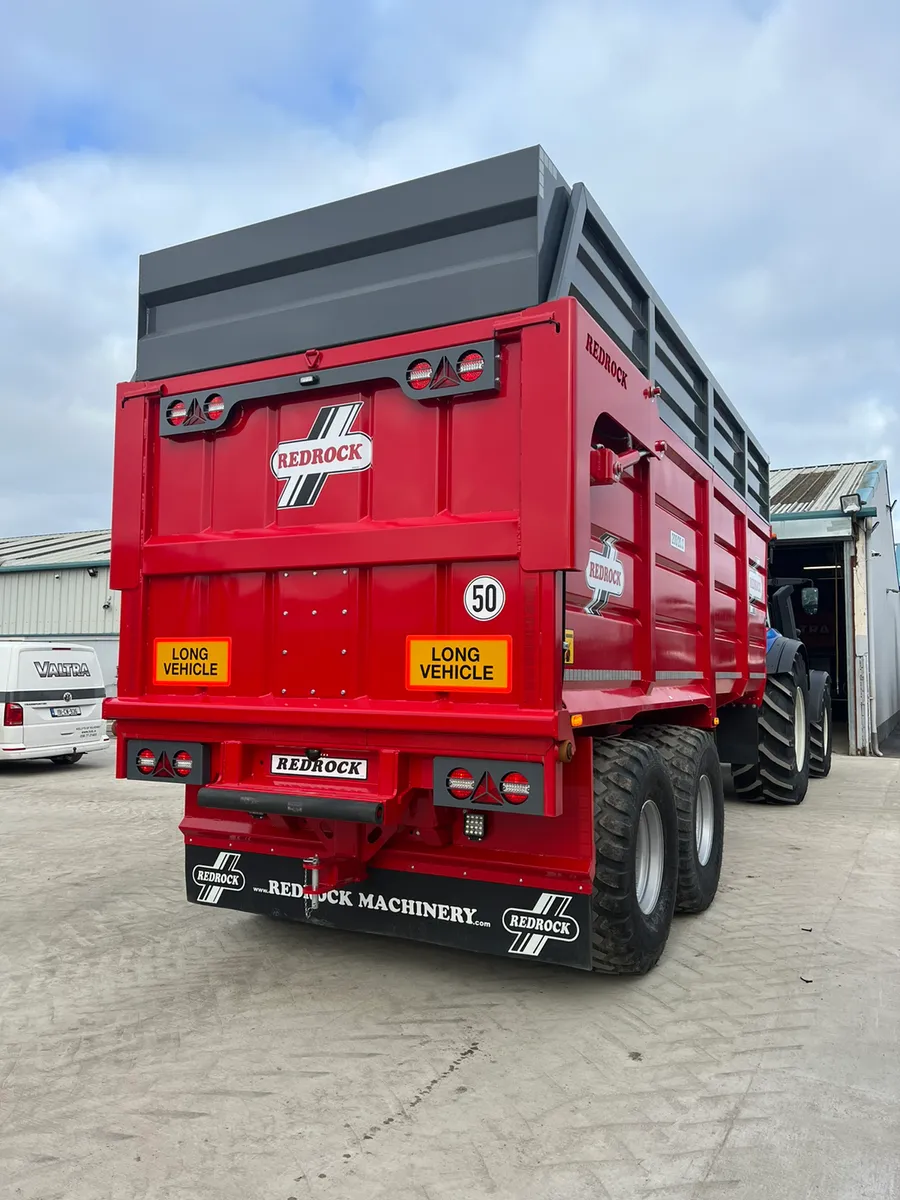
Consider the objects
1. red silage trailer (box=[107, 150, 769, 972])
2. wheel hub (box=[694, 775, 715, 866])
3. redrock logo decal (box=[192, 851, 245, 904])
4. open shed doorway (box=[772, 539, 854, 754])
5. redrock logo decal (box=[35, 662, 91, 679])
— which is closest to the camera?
red silage trailer (box=[107, 150, 769, 972])

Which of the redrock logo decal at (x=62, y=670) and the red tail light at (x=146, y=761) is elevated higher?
the redrock logo decal at (x=62, y=670)

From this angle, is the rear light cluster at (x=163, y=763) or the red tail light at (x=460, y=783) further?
the rear light cluster at (x=163, y=763)

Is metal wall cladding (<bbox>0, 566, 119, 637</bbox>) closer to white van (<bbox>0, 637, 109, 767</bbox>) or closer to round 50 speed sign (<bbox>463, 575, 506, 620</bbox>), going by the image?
white van (<bbox>0, 637, 109, 767</bbox>)

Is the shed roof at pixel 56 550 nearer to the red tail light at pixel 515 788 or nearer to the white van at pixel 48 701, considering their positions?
the white van at pixel 48 701

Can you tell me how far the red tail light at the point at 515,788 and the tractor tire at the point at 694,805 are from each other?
141 centimetres

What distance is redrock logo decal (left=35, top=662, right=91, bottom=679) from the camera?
12125 mm

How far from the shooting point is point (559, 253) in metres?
3.74

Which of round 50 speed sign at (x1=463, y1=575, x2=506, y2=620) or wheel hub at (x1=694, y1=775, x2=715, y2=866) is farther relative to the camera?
wheel hub at (x1=694, y1=775, x2=715, y2=866)

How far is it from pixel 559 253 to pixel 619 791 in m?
2.31

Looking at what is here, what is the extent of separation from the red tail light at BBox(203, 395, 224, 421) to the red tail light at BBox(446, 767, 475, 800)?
2.06m

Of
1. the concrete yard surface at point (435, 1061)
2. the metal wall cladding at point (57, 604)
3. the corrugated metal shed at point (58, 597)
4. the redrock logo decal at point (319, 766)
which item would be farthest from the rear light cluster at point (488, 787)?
the metal wall cladding at point (57, 604)

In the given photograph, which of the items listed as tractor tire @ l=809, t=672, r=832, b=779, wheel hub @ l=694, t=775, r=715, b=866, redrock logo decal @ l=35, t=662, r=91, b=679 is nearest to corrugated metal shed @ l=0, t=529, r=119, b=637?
redrock logo decal @ l=35, t=662, r=91, b=679

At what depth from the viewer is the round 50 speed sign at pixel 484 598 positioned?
11.5 feet

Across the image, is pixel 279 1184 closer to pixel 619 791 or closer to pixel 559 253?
pixel 619 791
